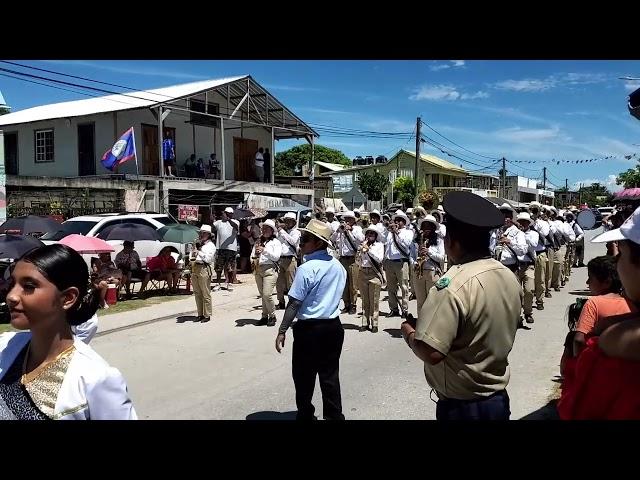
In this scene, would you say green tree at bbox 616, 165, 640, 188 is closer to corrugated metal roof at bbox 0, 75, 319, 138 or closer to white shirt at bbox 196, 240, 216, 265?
corrugated metal roof at bbox 0, 75, 319, 138

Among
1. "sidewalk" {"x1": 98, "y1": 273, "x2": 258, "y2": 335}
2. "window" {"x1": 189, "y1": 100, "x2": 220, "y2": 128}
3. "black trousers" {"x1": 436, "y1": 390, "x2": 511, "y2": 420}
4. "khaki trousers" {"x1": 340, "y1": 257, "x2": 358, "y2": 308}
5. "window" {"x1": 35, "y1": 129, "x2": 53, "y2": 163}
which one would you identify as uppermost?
"window" {"x1": 189, "y1": 100, "x2": 220, "y2": 128}

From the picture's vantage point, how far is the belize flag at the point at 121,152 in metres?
19.7

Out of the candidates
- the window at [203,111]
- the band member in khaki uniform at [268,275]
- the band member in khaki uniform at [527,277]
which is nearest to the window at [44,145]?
the window at [203,111]

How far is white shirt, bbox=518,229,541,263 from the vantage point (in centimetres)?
971

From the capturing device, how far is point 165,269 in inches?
513

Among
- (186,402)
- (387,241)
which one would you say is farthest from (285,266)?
(186,402)

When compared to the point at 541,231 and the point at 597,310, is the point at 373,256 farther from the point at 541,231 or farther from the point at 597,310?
the point at 597,310

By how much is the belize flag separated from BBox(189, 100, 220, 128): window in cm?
406

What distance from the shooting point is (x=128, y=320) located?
33.3ft

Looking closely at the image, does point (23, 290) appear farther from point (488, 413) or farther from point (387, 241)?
point (387, 241)

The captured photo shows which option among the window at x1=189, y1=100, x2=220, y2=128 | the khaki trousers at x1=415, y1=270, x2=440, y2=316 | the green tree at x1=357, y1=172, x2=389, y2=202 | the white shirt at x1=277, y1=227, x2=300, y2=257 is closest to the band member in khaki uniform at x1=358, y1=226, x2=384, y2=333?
the khaki trousers at x1=415, y1=270, x2=440, y2=316

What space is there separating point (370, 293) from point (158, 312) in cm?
431

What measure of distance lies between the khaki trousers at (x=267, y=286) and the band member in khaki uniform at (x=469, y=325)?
277 inches

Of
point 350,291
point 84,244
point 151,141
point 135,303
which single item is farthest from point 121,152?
point 350,291
